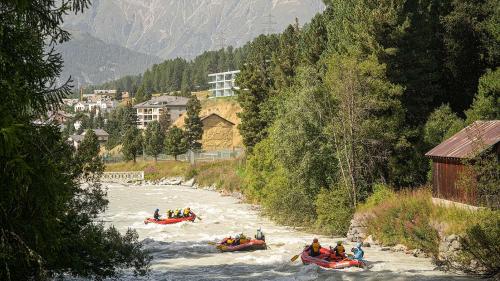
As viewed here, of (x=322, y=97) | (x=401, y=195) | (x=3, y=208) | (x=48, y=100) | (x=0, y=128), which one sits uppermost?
(x=322, y=97)

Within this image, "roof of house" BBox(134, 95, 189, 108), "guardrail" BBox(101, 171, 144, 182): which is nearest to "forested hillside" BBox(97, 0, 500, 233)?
"guardrail" BBox(101, 171, 144, 182)

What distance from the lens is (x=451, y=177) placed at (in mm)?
28797

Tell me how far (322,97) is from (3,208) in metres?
30.7

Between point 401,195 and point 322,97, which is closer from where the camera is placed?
point 401,195

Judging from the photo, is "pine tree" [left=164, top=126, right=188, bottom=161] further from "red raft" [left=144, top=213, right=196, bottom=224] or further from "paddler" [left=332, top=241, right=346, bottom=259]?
"paddler" [left=332, top=241, right=346, bottom=259]

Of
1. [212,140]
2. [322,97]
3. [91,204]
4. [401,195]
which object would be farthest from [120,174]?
[91,204]

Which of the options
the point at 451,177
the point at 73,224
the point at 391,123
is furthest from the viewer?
the point at 391,123

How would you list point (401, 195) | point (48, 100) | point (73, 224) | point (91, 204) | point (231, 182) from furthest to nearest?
1. point (231, 182)
2. point (401, 195)
3. point (91, 204)
4. point (73, 224)
5. point (48, 100)

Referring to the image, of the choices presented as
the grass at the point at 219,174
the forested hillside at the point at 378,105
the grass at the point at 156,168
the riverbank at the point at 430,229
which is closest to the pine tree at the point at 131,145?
the grass at the point at 156,168

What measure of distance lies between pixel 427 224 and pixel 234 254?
33.8 ft

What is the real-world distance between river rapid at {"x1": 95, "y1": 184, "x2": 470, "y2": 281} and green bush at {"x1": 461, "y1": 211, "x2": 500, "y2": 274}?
1170 mm

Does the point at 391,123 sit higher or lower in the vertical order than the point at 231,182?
higher

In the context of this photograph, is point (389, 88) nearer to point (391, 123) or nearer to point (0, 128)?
point (391, 123)

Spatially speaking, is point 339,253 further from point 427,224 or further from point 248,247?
point 248,247
